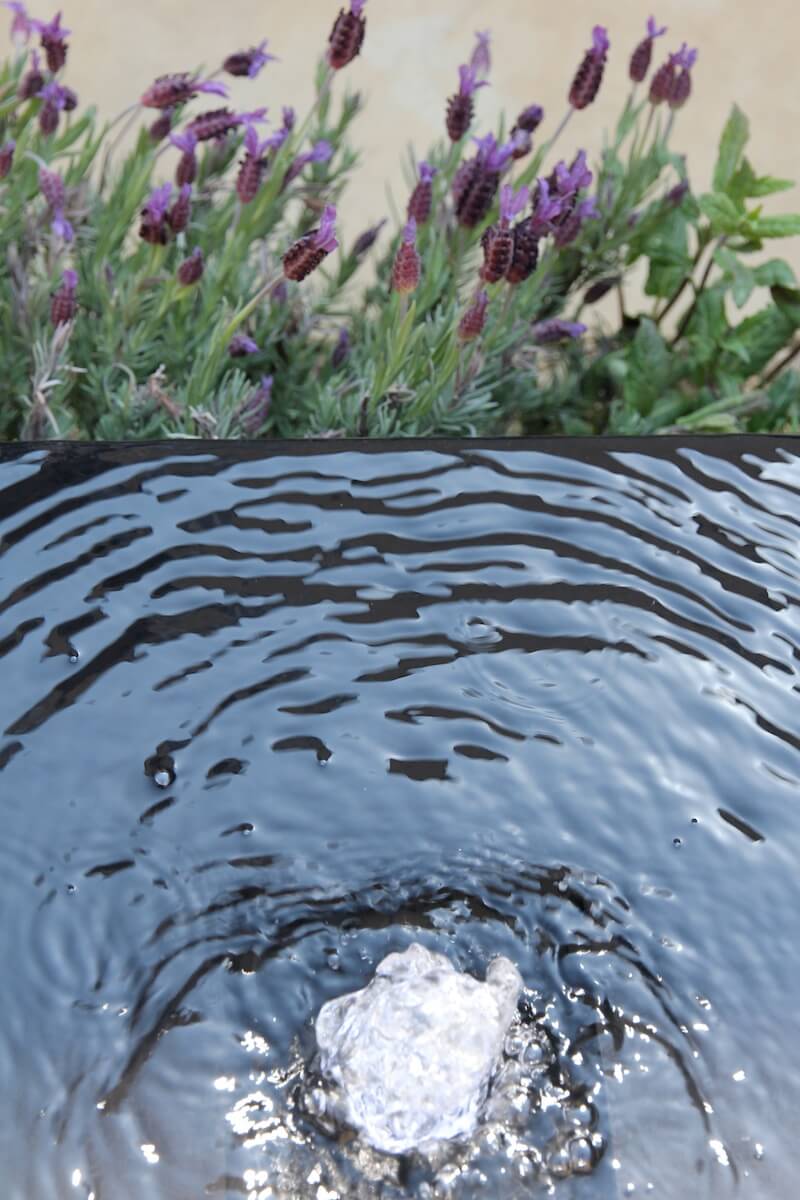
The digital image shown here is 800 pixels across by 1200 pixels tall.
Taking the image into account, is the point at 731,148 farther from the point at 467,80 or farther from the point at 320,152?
the point at 320,152

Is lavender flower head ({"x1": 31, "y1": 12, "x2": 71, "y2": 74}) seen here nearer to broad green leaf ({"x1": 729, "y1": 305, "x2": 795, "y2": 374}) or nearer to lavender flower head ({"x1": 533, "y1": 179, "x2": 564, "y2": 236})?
lavender flower head ({"x1": 533, "y1": 179, "x2": 564, "y2": 236})

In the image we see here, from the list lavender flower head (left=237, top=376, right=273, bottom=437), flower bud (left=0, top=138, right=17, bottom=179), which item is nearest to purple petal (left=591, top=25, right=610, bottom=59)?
lavender flower head (left=237, top=376, right=273, bottom=437)

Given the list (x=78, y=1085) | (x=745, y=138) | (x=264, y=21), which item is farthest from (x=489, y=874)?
(x=264, y=21)

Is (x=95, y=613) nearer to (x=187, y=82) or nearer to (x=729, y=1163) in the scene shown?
(x=729, y=1163)

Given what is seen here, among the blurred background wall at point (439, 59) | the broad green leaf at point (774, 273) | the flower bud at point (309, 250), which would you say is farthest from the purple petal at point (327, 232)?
the blurred background wall at point (439, 59)

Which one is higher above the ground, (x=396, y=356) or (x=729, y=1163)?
(x=396, y=356)

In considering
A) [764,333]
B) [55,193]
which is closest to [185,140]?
[55,193]
